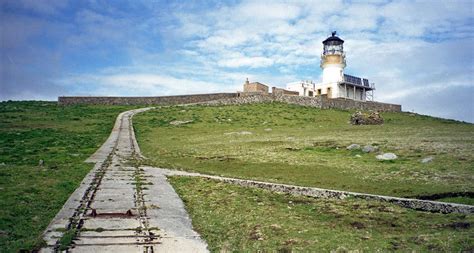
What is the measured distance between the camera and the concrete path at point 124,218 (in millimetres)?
10750

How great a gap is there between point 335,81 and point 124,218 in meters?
78.3

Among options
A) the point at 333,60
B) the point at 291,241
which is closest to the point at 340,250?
the point at 291,241

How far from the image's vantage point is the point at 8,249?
10.0 meters

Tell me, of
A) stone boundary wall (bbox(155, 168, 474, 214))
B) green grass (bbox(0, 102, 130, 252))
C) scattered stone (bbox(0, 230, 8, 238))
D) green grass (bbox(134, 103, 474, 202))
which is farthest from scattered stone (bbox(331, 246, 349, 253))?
green grass (bbox(134, 103, 474, 202))

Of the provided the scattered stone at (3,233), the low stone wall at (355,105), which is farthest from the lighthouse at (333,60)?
the scattered stone at (3,233)

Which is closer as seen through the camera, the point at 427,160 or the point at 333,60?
the point at 427,160

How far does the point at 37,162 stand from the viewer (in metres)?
26.0

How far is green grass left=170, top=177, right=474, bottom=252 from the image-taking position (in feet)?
36.5

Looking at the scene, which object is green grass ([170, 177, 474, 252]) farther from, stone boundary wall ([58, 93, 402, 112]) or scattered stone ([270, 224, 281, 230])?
stone boundary wall ([58, 93, 402, 112])

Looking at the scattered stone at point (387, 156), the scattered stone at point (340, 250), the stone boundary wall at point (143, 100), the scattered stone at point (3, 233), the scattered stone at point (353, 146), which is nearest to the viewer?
the scattered stone at point (340, 250)

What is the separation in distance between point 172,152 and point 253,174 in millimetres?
10760

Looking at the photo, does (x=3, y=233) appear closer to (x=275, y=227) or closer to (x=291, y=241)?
(x=275, y=227)

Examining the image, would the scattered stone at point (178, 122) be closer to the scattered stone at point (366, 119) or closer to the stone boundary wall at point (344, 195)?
the scattered stone at point (366, 119)

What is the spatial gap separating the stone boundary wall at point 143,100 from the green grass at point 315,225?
199 ft
